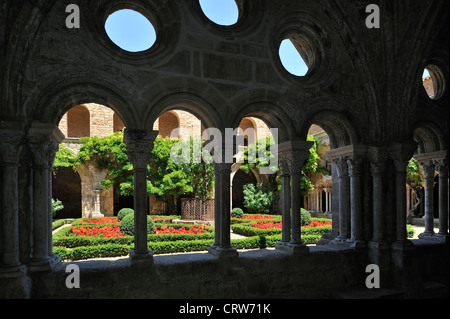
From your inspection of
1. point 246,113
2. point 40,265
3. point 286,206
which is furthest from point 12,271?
point 286,206

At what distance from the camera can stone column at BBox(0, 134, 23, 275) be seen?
3723 millimetres

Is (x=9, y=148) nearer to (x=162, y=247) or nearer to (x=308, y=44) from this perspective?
(x=308, y=44)

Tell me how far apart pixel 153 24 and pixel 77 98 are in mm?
1562

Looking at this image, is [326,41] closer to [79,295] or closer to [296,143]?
[296,143]

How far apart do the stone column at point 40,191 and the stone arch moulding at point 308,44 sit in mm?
3506

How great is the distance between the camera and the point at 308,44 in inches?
223

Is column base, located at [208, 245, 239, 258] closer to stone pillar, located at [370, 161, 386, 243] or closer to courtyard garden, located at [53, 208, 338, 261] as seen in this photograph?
stone pillar, located at [370, 161, 386, 243]

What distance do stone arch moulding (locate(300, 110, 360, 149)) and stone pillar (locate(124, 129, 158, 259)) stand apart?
247cm

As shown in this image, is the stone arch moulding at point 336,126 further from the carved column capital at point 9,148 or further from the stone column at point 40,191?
the carved column capital at point 9,148

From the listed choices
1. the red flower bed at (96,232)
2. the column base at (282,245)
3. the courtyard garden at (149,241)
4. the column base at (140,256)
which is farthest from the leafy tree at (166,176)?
the column base at (140,256)

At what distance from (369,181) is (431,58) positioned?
8.56 ft

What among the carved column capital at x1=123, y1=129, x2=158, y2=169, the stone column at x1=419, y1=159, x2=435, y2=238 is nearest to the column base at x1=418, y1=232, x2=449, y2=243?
the stone column at x1=419, y1=159, x2=435, y2=238

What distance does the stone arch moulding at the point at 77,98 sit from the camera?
4000 mm

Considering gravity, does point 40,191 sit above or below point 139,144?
below
